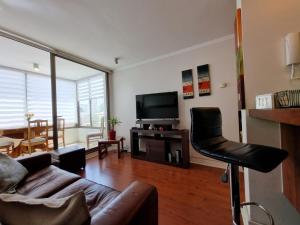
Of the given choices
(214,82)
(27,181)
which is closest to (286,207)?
Result: (214,82)

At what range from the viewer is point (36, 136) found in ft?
11.9

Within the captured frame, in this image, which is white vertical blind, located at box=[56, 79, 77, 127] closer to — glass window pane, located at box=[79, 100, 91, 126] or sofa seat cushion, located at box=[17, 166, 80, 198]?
glass window pane, located at box=[79, 100, 91, 126]

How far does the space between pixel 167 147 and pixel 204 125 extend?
2110mm

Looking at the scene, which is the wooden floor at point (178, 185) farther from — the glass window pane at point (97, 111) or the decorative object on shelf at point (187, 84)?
the glass window pane at point (97, 111)

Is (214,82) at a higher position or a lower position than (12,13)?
lower

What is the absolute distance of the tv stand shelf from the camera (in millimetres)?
2811

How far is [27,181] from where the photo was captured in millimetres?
1567

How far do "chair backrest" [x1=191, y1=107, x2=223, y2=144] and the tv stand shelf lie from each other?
1.63m

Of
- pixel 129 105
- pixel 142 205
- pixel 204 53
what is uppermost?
pixel 204 53

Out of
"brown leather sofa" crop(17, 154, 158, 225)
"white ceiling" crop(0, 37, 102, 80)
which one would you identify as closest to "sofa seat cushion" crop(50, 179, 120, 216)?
"brown leather sofa" crop(17, 154, 158, 225)

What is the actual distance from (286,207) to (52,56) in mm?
4044

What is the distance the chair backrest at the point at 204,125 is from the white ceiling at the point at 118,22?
5.04ft

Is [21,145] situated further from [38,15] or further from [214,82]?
[214,82]

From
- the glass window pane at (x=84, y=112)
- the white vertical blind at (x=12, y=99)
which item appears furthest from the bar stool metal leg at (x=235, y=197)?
the glass window pane at (x=84, y=112)
